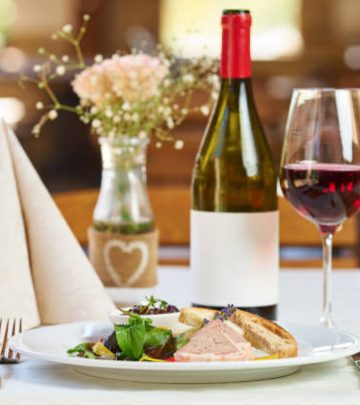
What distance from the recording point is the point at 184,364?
0.86 metres

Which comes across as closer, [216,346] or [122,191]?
[216,346]

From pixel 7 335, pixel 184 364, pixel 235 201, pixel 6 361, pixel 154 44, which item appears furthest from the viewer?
pixel 154 44

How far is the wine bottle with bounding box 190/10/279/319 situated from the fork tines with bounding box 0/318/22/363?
0.23 metres

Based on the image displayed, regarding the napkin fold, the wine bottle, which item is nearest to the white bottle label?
the wine bottle

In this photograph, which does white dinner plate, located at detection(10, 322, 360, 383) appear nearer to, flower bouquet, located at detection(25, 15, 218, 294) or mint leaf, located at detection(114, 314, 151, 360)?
mint leaf, located at detection(114, 314, 151, 360)

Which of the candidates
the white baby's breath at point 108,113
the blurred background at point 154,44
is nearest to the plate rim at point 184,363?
the white baby's breath at point 108,113

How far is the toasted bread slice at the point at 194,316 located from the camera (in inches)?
38.4

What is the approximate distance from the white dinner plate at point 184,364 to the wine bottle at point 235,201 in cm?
19

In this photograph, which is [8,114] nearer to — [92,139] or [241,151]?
[92,139]

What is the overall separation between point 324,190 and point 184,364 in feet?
1.36

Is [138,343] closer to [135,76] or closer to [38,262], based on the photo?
[38,262]

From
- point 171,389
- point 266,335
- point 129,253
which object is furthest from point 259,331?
point 129,253

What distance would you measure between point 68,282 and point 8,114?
7196 mm

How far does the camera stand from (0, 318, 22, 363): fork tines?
3.19 feet
